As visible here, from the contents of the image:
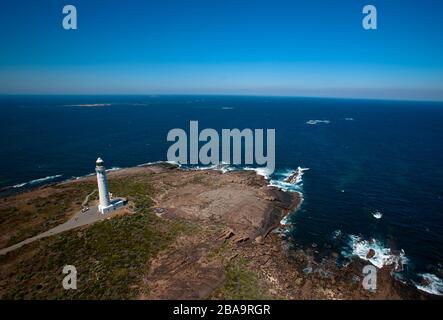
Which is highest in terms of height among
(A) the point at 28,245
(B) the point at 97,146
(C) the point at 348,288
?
(B) the point at 97,146

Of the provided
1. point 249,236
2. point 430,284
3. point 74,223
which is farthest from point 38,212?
point 430,284

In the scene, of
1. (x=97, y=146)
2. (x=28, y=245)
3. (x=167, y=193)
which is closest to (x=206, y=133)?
(x=97, y=146)

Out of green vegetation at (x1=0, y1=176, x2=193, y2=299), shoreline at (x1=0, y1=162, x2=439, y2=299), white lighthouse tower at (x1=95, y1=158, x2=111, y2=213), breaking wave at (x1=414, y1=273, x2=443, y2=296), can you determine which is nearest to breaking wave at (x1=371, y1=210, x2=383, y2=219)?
shoreline at (x1=0, y1=162, x2=439, y2=299)

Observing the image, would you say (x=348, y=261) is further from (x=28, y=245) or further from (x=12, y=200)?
(x=12, y=200)

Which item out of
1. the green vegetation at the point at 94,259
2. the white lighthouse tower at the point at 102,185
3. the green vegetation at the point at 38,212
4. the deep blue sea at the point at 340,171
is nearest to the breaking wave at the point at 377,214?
the deep blue sea at the point at 340,171

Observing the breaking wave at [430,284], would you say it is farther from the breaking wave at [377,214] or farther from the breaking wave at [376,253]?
the breaking wave at [377,214]

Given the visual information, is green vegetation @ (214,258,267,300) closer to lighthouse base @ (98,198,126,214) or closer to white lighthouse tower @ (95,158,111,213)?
lighthouse base @ (98,198,126,214)
